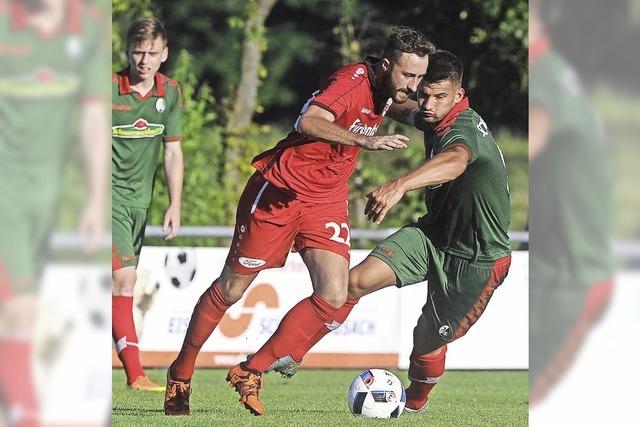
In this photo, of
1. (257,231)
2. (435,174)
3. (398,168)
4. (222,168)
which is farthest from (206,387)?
(398,168)

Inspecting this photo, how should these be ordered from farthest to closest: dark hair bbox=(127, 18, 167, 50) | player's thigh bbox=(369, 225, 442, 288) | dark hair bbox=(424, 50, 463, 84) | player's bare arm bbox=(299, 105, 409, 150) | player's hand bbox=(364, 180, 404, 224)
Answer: dark hair bbox=(127, 18, 167, 50)
player's thigh bbox=(369, 225, 442, 288)
dark hair bbox=(424, 50, 463, 84)
player's bare arm bbox=(299, 105, 409, 150)
player's hand bbox=(364, 180, 404, 224)

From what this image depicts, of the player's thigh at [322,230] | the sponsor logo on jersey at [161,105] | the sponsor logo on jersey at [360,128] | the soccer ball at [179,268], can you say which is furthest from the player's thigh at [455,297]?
the soccer ball at [179,268]

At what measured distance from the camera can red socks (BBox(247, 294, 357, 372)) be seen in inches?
276

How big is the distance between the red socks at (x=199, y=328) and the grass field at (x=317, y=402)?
0.28m

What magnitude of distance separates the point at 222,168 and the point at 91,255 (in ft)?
40.2

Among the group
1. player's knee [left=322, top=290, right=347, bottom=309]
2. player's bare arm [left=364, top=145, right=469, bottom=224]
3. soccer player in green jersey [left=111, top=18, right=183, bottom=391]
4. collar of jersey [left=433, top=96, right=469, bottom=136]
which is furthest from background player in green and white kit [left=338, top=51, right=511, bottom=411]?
soccer player in green jersey [left=111, top=18, right=183, bottom=391]

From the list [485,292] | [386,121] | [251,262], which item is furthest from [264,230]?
[386,121]

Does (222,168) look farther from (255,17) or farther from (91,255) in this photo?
(91,255)

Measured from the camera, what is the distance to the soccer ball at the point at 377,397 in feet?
23.4

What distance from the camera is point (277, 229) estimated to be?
23.1 ft

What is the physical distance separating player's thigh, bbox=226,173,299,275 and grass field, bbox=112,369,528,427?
0.91m

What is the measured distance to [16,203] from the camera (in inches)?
70.5

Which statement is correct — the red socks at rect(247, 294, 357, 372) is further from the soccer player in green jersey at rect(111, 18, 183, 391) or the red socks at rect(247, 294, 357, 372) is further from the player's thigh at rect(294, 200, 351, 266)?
the soccer player in green jersey at rect(111, 18, 183, 391)

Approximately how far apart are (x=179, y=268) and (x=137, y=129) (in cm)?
253
